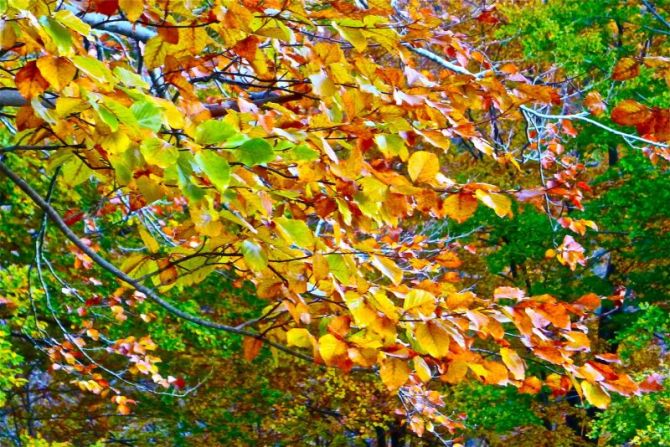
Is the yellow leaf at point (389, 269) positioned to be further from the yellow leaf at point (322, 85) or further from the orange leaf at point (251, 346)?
the orange leaf at point (251, 346)

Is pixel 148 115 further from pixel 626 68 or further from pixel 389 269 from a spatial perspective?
pixel 626 68

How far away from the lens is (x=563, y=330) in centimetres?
223

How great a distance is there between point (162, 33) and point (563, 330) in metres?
1.42

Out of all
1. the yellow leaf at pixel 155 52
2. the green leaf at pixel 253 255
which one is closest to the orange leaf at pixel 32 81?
the green leaf at pixel 253 255

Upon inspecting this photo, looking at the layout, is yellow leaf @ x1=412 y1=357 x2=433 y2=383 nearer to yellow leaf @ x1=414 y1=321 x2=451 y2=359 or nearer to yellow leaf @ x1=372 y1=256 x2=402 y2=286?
yellow leaf @ x1=414 y1=321 x2=451 y2=359

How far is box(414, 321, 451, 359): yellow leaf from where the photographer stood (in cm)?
183

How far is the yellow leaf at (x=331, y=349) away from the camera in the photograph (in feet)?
6.16

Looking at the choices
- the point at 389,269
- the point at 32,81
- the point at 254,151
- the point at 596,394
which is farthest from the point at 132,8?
the point at 596,394

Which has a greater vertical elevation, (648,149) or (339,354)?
(339,354)

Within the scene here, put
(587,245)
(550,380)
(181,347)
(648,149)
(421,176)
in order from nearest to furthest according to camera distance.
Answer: (421,176)
(550,380)
(648,149)
(181,347)
(587,245)

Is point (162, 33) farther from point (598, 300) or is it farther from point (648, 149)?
point (648, 149)

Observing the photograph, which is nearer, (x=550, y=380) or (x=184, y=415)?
(x=550, y=380)

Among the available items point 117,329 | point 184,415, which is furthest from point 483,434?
point 117,329

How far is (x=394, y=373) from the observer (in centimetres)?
193
